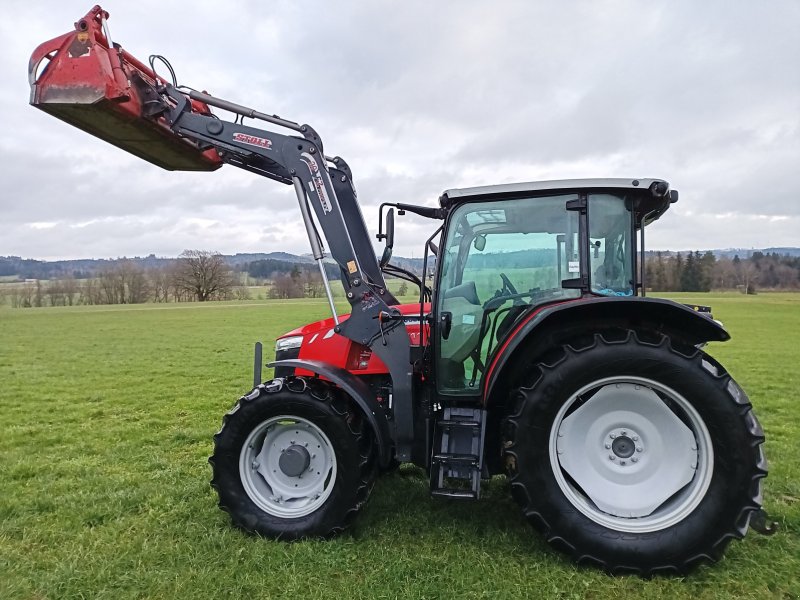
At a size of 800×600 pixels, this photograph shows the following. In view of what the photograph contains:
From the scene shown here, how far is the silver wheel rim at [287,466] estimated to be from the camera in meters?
3.90

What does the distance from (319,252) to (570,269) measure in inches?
72.1

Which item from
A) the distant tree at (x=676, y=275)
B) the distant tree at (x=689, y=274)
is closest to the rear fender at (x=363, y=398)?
the distant tree at (x=676, y=275)

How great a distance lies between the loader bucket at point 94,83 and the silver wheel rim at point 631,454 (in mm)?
3536

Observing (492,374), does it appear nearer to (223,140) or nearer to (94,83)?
(223,140)

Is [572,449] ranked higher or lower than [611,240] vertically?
lower

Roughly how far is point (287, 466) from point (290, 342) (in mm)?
1088

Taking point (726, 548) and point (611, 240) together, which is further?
point (611, 240)

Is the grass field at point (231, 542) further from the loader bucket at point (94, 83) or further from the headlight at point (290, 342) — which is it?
the loader bucket at point (94, 83)

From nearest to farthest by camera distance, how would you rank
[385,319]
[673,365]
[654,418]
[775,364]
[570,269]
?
1. [673,365]
2. [654,418]
3. [570,269]
4. [385,319]
5. [775,364]

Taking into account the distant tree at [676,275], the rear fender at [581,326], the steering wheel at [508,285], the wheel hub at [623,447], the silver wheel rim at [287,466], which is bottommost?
the silver wheel rim at [287,466]

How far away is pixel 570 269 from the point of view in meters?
3.76

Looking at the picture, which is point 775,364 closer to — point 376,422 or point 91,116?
point 376,422

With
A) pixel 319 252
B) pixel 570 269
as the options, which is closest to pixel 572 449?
pixel 570 269

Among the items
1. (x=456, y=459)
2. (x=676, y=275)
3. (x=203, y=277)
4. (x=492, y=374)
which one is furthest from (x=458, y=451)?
→ (x=203, y=277)
